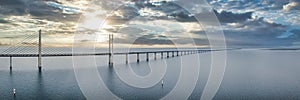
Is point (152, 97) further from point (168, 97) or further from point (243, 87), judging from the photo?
point (243, 87)

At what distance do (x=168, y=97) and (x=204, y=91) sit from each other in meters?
9.66

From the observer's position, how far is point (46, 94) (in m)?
55.0

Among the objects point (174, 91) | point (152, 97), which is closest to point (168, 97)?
point (152, 97)

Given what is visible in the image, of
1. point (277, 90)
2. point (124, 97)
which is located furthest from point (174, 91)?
point (277, 90)

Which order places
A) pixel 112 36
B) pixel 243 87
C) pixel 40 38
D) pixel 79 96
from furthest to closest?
pixel 112 36
pixel 40 38
pixel 243 87
pixel 79 96

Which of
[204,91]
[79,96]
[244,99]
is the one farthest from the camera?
[204,91]

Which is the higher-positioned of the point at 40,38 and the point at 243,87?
the point at 40,38

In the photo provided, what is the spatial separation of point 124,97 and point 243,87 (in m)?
27.8

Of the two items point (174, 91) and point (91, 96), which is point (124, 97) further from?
point (174, 91)

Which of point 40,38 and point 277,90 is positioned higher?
point 40,38

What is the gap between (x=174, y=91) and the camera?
58.5 meters

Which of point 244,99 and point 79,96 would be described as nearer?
point 244,99

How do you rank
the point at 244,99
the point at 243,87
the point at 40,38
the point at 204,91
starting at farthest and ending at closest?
the point at 40,38, the point at 243,87, the point at 204,91, the point at 244,99

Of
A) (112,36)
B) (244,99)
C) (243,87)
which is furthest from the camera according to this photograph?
(112,36)
